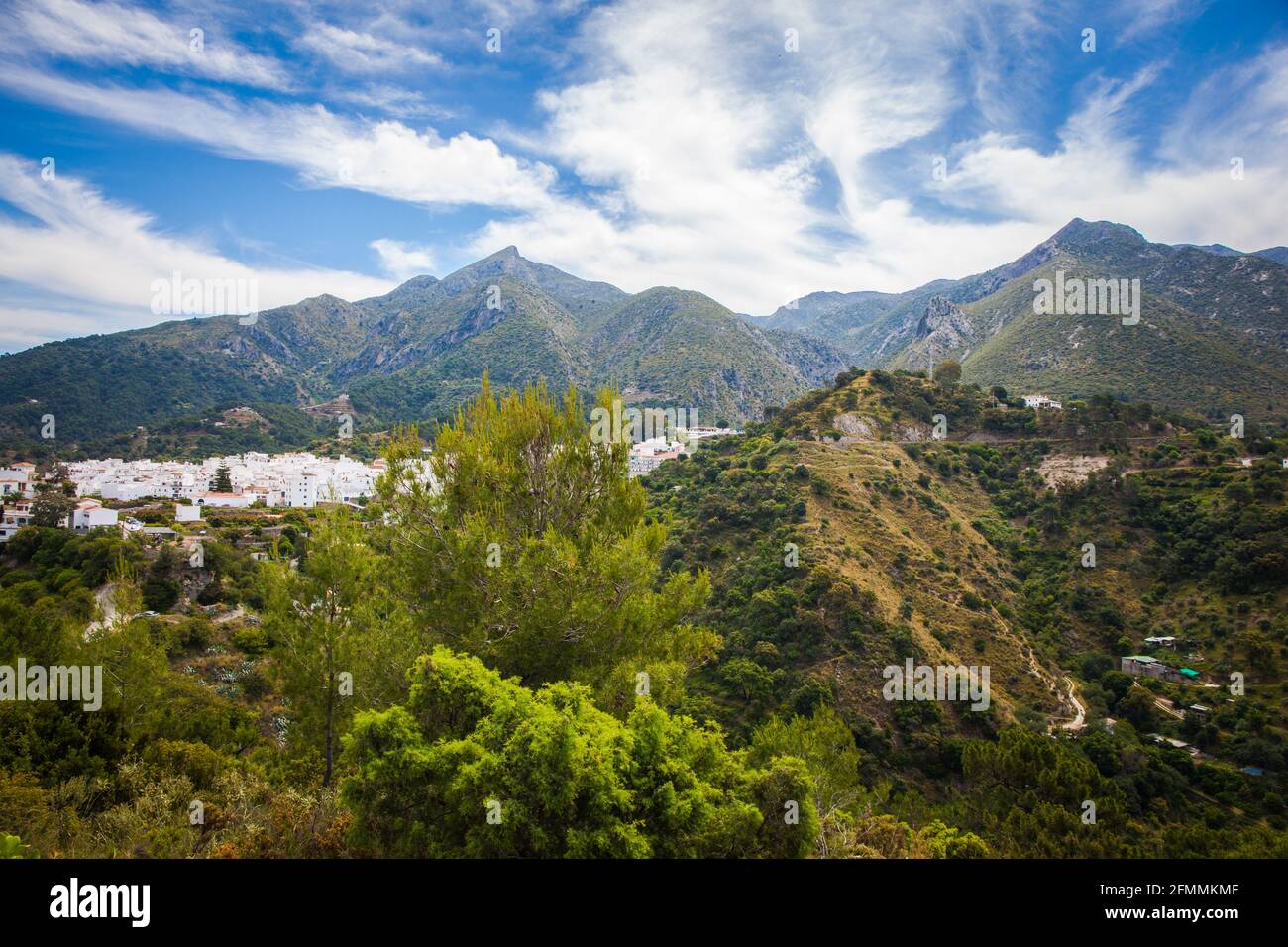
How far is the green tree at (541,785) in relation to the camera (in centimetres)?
514

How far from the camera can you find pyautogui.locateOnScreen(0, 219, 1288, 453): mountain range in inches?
2415

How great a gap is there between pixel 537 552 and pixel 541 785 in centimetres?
381

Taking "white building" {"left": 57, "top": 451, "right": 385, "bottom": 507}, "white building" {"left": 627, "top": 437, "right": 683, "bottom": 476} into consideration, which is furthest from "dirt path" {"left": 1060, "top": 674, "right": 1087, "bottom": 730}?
"white building" {"left": 57, "top": 451, "right": 385, "bottom": 507}

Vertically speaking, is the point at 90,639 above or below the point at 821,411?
below

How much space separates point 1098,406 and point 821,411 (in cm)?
1826

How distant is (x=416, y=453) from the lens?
986 centimetres

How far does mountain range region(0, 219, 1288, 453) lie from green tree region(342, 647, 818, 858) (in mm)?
64019

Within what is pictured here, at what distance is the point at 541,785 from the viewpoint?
5.10m

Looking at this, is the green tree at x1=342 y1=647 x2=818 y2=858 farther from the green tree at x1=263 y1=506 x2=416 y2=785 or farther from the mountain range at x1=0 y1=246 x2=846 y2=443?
the mountain range at x1=0 y1=246 x2=846 y2=443

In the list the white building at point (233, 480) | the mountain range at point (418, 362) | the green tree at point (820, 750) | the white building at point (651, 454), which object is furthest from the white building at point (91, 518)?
the mountain range at point (418, 362)

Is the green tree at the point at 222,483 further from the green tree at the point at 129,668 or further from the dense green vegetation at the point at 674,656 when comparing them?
the green tree at the point at 129,668

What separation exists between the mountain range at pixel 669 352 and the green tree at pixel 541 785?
210 feet
